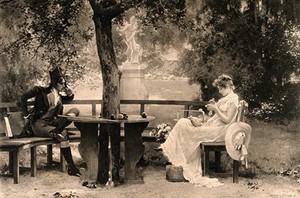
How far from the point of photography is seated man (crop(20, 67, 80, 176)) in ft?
22.8

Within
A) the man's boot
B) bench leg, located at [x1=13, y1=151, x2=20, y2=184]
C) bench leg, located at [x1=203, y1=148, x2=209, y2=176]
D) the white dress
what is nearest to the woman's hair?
the white dress

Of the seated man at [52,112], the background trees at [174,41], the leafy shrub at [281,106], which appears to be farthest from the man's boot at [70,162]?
the leafy shrub at [281,106]

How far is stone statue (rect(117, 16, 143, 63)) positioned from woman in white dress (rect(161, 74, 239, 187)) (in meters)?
0.93

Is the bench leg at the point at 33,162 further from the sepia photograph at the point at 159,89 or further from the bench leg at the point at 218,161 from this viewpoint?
the bench leg at the point at 218,161

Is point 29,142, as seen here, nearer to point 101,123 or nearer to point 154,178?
point 101,123

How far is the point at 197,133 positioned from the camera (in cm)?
695

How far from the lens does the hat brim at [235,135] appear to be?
676cm

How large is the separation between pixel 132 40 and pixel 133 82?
1.66ft

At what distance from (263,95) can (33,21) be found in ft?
9.19

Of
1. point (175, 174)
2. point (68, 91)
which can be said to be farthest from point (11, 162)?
point (175, 174)

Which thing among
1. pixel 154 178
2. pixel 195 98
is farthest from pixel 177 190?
pixel 195 98

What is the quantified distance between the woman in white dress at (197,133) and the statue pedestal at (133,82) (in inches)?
22.5

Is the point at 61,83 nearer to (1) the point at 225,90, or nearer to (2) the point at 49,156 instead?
(2) the point at 49,156

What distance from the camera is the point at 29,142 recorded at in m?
6.81
